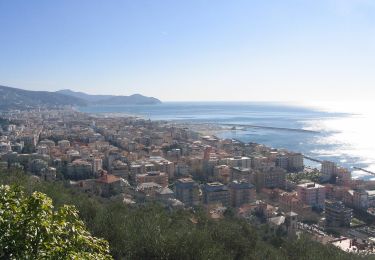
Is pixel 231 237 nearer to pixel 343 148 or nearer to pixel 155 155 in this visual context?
pixel 155 155

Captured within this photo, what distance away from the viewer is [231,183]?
19344mm

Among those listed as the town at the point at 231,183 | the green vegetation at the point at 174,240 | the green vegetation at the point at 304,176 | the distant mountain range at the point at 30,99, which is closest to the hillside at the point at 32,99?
the distant mountain range at the point at 30,99

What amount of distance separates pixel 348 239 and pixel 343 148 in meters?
25.7

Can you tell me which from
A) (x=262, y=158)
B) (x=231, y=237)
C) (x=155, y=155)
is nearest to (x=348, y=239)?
(x=231, y=237)

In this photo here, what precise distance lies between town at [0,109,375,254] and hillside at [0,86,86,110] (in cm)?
6898

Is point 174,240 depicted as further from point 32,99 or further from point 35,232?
point 32,99

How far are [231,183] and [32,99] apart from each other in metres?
96.8

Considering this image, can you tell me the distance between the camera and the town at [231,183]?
16234mm

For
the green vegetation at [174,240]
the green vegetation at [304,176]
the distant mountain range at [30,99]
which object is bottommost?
the green vegetation at [304,176]

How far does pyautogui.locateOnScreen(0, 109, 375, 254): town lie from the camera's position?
16.2m

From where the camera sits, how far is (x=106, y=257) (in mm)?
2678

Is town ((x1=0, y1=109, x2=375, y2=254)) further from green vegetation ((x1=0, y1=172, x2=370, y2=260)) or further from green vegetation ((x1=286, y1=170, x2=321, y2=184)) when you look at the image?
green vegetation ((x1=0, y1=172, x2=370, y2=260))

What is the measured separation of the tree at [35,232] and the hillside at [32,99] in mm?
→ 95583

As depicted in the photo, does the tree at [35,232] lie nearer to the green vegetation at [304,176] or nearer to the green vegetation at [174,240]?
the green vegetation at [174,240]
